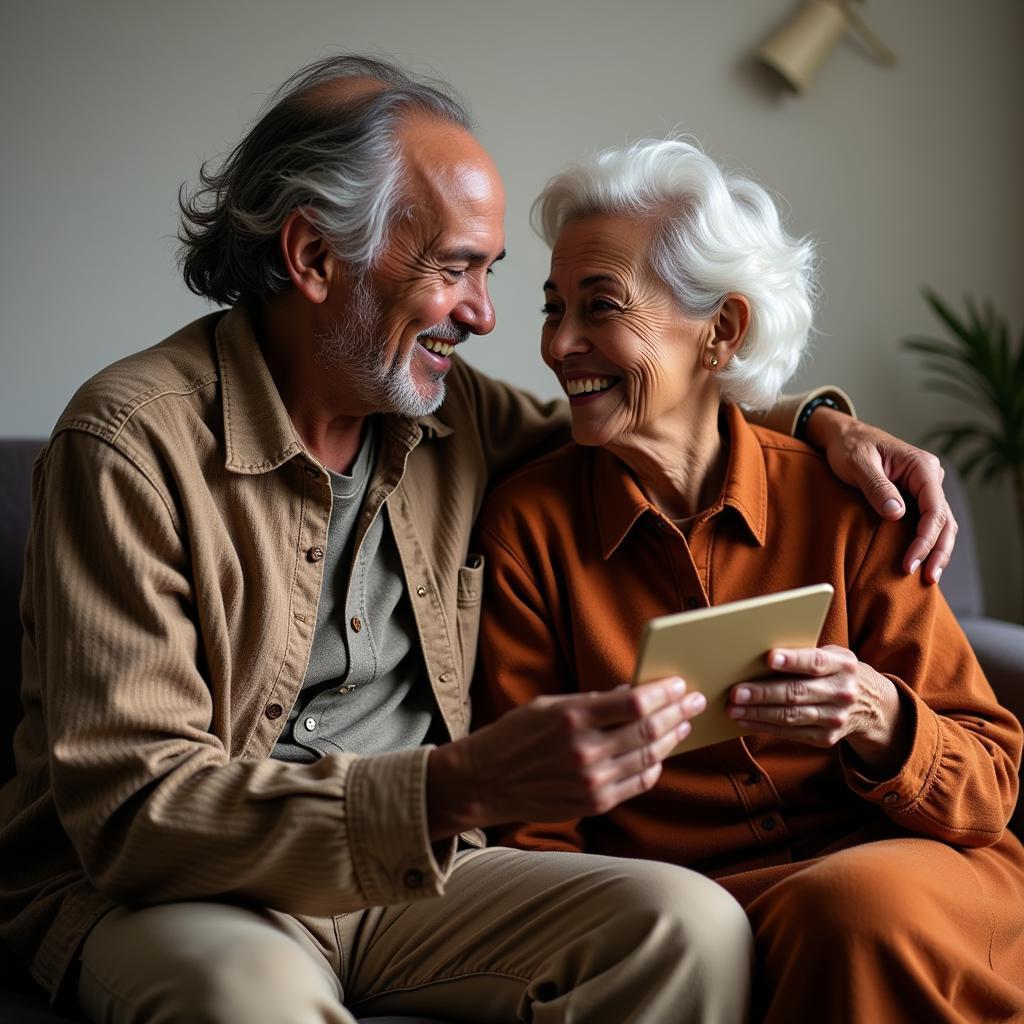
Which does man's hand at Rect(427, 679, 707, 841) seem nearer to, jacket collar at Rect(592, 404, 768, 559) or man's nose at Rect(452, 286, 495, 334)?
jacket collar at Rect(592, 404, 768, 559)

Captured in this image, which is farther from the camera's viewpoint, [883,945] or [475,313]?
[475,313]

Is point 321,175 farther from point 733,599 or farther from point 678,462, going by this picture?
point 733,599

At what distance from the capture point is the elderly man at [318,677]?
1.26 m

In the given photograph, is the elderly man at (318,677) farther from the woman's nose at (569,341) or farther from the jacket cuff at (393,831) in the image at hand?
the woman's nose at (569,341)

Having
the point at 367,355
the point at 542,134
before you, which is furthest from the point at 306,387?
the point at 542,134

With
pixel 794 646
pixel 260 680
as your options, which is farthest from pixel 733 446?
pixel 260 680

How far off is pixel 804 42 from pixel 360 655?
1944mm

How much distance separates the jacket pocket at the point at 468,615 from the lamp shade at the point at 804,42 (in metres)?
1.63

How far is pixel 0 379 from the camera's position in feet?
7.38

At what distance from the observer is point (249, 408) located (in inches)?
61.9

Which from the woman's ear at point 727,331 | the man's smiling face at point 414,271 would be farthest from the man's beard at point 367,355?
the woman's ear at point 727,331

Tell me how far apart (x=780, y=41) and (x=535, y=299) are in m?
0.84

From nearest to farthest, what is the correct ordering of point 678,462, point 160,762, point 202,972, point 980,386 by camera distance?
point 202,972, point 160,762, point 678,462, point 980,386

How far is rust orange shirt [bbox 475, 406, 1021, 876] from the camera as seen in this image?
1.63 meters
